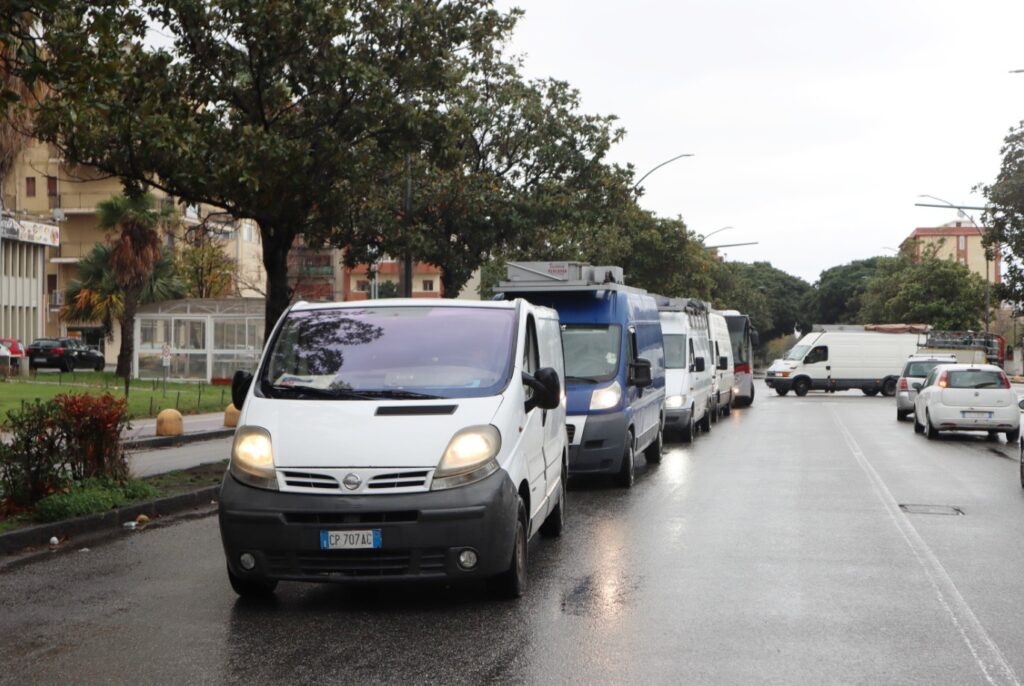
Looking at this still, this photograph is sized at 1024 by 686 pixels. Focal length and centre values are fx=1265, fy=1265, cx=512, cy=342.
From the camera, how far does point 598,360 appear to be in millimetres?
14727

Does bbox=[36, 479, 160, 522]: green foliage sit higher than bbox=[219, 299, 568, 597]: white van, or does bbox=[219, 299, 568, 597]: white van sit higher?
bbox=[219, 299, 568, 597]: white van

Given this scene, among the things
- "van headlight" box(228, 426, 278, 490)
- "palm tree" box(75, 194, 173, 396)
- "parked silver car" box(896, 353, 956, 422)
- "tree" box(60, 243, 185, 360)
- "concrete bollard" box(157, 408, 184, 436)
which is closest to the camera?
"van headlight" box(228, 426, 278, 490)

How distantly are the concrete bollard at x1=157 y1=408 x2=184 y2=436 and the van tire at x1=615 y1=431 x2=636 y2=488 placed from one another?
10813 mm

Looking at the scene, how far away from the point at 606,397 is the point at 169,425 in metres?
11.1

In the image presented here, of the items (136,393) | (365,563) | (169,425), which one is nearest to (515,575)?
(365,563)

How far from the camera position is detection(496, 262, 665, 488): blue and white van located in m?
14.1

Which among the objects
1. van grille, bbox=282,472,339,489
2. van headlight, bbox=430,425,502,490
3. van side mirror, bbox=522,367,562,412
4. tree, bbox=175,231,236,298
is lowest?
van grille, bbox=282,472,339,489

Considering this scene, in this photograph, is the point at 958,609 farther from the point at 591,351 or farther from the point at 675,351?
the point at 675,351

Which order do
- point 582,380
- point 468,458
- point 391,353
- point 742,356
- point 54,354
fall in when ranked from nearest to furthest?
point 468,458 → point 391,353 → point 582,380 → point 742,356 → point 54,354

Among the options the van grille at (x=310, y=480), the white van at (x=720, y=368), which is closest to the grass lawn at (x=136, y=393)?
the white van at (x=720, y=368)

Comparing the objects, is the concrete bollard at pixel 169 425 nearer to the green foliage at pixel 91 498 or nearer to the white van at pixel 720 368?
the green foliage at pixel 91 498

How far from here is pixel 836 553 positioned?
9758 mm

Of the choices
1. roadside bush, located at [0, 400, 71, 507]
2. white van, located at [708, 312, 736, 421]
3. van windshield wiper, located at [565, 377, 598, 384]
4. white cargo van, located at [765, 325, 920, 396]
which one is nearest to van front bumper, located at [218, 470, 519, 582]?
roadside bush, located at [0, 400, 71, 507]

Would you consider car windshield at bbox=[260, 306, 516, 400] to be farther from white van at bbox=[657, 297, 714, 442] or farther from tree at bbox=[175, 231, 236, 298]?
tree at bbox=[175, 231, 236, 298]
